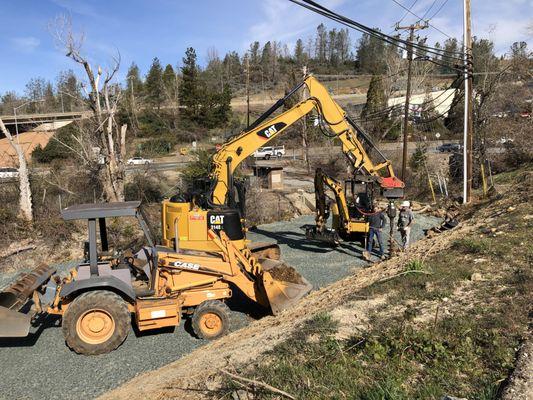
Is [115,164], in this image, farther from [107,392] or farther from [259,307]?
[107,392]

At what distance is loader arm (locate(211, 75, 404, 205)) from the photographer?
393 inches

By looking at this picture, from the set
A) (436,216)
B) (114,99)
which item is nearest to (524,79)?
(436,216)

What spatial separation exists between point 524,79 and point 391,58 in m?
22.4

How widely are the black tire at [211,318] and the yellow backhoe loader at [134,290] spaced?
0.6 inches

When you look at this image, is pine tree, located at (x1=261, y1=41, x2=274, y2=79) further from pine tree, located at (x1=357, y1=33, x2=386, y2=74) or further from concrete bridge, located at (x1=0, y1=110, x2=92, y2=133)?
concrete bridge, located at (x1=0, y1=110, x2=92, y2=133)

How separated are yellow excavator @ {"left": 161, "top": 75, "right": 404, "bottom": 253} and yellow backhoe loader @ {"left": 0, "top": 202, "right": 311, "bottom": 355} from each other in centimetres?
45

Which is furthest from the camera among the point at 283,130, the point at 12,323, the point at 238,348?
the point at 283,130

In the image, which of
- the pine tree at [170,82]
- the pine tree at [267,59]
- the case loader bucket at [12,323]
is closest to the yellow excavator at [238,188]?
the case loader bucket at [12,323]

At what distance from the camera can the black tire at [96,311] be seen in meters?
6.41

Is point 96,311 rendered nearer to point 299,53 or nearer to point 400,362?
point 400,362

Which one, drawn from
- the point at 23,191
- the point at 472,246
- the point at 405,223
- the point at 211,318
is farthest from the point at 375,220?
the point at 23,191

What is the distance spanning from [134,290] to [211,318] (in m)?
1.37

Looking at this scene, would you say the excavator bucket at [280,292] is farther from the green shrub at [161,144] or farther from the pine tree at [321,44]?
the pine tree at [321,44]

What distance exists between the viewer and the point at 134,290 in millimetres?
7055
